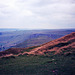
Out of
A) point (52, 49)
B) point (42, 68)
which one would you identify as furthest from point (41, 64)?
point (52, 49)

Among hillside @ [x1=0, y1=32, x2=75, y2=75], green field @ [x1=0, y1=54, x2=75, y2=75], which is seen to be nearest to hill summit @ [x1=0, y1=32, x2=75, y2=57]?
hillside @ [x1=0, y1=32, x2=75, y2=75]

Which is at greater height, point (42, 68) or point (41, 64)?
point (42, 68)

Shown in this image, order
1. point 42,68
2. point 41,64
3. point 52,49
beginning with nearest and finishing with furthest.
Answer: point 42,68 < point 41,64 < point 52,49

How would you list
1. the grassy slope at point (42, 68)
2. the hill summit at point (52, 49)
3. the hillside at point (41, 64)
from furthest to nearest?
the hill summit at point (52, 49)
the hillside at point (41, 64)
the grassy slope at point (42, 68)

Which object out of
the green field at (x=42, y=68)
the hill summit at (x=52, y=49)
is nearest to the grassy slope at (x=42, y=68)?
the green field at (x=42, y=68)

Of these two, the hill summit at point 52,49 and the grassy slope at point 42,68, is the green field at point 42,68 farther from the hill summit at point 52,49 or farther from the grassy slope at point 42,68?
the hill summit at point 52,49

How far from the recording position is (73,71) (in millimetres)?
9930

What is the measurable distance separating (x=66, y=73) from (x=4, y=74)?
643 centimetres

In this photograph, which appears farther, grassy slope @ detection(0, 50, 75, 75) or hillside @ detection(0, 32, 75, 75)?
hillside @ detection(0, 32, 75, 75)

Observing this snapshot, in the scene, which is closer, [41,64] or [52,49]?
[41,64]

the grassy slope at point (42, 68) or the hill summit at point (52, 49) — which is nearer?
the grassy slope at point (42, 68)

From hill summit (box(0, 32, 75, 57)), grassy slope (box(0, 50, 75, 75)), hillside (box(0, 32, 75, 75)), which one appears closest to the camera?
grassy slope (box(0, 50, 75, 75))

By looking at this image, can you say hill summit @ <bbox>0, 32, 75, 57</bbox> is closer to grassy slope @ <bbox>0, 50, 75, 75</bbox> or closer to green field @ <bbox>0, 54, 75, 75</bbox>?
green field @ <bbox>0, 54, 75, 75</bbox>

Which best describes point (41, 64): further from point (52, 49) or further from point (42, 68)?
point (52, 49)
